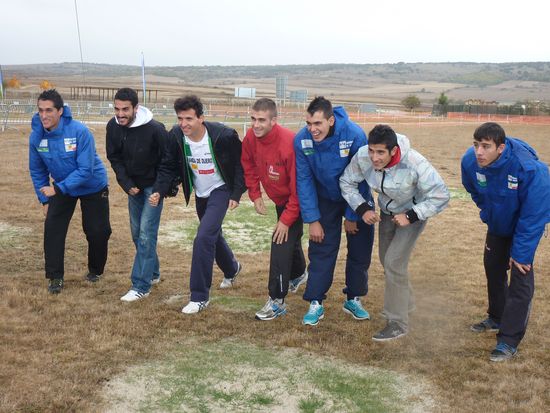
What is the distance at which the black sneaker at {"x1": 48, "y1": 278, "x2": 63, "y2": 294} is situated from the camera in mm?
5848

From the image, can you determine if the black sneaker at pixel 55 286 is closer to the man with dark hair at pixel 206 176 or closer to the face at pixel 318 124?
the man with dark hair at pixel 206 176

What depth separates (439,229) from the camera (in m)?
9.27

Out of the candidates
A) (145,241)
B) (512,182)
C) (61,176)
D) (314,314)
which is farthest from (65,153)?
(512,182)

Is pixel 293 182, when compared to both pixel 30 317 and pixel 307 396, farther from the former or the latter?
pixel 30 317

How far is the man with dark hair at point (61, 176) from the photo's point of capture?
5.66m

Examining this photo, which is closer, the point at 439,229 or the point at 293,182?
the point at 293,182

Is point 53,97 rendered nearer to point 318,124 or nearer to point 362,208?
point 318,124

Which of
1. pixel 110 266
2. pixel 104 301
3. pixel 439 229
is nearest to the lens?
pixel 104 301

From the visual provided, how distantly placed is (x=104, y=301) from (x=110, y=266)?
1.25 meters

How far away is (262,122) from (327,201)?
2.96ft

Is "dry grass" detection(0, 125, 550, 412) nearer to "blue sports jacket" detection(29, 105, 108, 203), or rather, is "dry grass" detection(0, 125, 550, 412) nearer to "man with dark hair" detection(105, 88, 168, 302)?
"man with dark hair" detection(105, 88, 168, 302)

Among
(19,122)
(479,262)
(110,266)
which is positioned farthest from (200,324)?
(19,122)

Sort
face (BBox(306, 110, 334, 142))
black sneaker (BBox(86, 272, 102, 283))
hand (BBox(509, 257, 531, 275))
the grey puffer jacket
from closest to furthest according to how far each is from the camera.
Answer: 1. hand (BBox(509, 257, 531, 275))
2. the grey puffer jacket
3. face (BBox(306, 110, 334, 142))
4. black sneaker (BBox(86, 272, 102, 283))

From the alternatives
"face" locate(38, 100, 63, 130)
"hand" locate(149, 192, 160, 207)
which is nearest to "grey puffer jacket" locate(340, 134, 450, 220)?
"hand" locate(149, 192, 160, 207)
